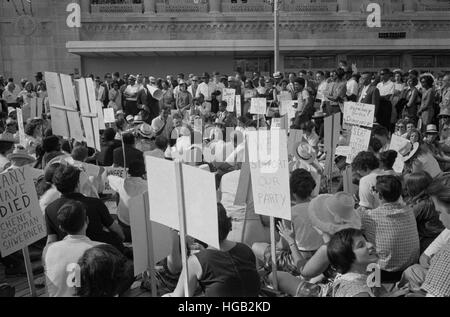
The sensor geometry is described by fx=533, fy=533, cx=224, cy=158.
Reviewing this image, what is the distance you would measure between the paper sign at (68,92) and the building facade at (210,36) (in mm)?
16156

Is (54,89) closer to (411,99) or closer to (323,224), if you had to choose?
(323,224)

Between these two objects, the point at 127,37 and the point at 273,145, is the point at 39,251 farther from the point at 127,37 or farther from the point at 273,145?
the point at 127,37

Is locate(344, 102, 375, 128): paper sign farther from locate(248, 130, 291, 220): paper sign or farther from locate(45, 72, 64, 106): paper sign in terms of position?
locate(45, 72, 64, 106): paper sign

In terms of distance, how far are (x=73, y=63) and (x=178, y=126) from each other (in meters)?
15.3

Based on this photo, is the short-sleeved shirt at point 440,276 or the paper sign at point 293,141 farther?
the paper sign at point 293,141

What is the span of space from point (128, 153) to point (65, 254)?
419 centimetres

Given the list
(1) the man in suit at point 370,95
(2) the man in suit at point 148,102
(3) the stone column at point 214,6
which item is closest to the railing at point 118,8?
(3) the stone column at point 214,6

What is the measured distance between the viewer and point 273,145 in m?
4.23

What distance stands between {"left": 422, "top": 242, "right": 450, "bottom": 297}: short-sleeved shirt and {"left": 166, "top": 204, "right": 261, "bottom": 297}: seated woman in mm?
1124

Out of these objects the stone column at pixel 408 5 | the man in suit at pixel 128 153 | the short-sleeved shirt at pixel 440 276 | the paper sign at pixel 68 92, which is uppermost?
the stone column at pixel 408 5

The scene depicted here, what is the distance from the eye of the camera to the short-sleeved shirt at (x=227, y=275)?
11.5ft

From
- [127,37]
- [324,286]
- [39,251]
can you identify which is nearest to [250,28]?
[127,37]

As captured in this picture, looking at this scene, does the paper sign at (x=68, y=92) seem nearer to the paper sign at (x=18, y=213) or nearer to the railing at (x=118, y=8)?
the paper sign at (x=18, y=213)

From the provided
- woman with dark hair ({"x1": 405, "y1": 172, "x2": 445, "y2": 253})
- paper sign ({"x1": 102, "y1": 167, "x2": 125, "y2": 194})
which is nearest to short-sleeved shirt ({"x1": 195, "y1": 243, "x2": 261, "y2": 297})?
woman with dark hair ({"x1": 405, "y1": 172, "x2": 445, "y2": 253})
